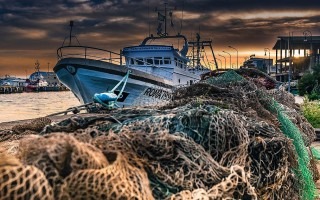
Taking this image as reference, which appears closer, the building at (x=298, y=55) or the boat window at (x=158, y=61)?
the boat window at (x=158, y=61)

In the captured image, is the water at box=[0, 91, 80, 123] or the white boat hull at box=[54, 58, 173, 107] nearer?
the white boat hull at box=[54, 58, 173, 107]

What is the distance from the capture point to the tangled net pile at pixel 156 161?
2109mm

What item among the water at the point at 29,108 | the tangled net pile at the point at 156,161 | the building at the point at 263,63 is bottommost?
the water at the point at 29,108

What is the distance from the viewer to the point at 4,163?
2.03 meters

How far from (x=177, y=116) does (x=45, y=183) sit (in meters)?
1.72

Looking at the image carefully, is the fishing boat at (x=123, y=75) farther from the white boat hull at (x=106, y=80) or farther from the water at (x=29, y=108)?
the water at (x=29, y=108)

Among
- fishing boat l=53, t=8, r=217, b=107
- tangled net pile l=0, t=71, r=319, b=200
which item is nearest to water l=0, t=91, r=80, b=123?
fishing boat l=53, t=8, r=217, b=107

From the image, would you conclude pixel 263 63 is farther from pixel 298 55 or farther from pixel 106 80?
pixel 106 80

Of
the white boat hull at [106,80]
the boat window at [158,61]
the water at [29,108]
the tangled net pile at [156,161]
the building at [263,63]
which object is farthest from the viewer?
the building at [263,63]

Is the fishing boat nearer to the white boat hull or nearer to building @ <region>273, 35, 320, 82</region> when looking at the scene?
the white boat hull

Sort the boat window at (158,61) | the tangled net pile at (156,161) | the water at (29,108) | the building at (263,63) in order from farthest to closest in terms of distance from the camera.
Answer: the building at (263,63)
the water at (29,108)
the boat window at (158,61)
the tangled net pile at (156,161)

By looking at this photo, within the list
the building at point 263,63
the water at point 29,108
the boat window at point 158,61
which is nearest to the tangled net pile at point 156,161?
the boat window at point 158,61

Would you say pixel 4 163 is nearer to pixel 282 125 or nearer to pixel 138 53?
pixel 282 125

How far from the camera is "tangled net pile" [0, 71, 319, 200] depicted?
83.0 inches
